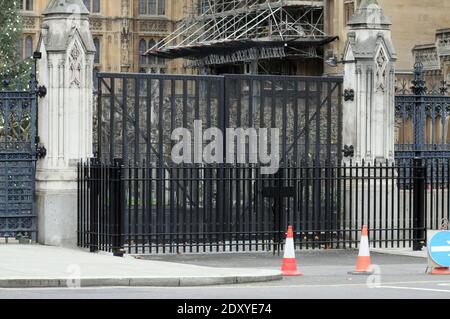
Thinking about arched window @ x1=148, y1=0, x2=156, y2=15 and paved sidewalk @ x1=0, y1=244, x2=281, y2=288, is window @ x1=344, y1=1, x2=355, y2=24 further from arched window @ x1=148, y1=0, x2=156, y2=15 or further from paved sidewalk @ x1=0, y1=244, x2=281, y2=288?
paved sidewalk @ x1=0, y1=244, x2=281, y2=288

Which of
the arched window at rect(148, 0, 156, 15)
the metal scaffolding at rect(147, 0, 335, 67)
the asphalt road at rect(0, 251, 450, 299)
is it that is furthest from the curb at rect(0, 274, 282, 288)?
the arched window at rect(148, 0, 156, 15)

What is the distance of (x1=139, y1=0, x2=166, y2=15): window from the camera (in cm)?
9588

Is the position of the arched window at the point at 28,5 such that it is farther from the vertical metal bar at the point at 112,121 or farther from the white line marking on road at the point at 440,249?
the white line marking on road at the point at 440,249

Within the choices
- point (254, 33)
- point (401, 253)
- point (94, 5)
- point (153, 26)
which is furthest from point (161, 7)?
point (401, 253)

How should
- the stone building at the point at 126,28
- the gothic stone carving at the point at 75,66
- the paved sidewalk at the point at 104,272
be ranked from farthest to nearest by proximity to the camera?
the stone building at the point at 126,28 → the gothic stone carving at the point at 75,66 → the paved sidewalk at the point at 104,272

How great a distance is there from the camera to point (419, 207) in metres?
26.6

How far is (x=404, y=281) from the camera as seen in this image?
20.9 meters

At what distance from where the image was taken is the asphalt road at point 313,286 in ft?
59.9

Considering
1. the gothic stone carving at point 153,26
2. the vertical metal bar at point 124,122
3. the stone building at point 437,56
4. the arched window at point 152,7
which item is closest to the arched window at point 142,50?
the gothic stone carving at point 153,26

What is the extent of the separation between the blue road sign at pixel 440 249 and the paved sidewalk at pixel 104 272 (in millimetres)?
2224

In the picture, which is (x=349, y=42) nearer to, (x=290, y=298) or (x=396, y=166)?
(x=396, y=166)

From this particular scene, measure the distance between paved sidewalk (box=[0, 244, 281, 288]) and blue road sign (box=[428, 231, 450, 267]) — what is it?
2.22 metres

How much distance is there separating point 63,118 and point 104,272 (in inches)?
230
